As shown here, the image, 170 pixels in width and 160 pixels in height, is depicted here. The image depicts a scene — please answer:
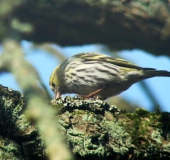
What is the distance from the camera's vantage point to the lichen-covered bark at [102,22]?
6.82 meters

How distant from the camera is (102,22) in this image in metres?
7.00

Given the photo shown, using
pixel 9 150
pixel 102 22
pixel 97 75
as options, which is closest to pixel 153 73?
pixel 97 75

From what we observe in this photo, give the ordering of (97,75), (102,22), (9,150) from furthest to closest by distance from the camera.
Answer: (102,22)
(97,75)
(9,150)

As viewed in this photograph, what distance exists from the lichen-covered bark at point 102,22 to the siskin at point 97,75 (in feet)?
1.86

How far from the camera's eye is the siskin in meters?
5.82

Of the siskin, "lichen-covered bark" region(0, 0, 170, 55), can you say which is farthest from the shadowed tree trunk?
"lichen-covered bark" region(0, 0, 170, 55)

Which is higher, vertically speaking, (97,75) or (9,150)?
(9,150)

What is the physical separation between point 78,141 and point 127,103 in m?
1.81

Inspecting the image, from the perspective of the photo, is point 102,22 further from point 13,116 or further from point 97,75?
point 13,116

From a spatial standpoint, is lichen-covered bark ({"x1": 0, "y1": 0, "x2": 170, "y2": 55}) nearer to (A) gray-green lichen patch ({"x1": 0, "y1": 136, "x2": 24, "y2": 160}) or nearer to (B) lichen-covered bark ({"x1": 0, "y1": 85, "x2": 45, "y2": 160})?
(B) lichen-covered bark ({"x1": 0, "y1": 85, "x2": 45, "y2": 160})

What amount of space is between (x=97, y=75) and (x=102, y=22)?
119 centimetres

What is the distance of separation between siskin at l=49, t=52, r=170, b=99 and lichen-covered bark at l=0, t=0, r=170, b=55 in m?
0.57

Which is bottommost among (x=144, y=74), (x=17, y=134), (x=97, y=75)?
(x=97, y=75)

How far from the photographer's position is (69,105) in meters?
2.94
